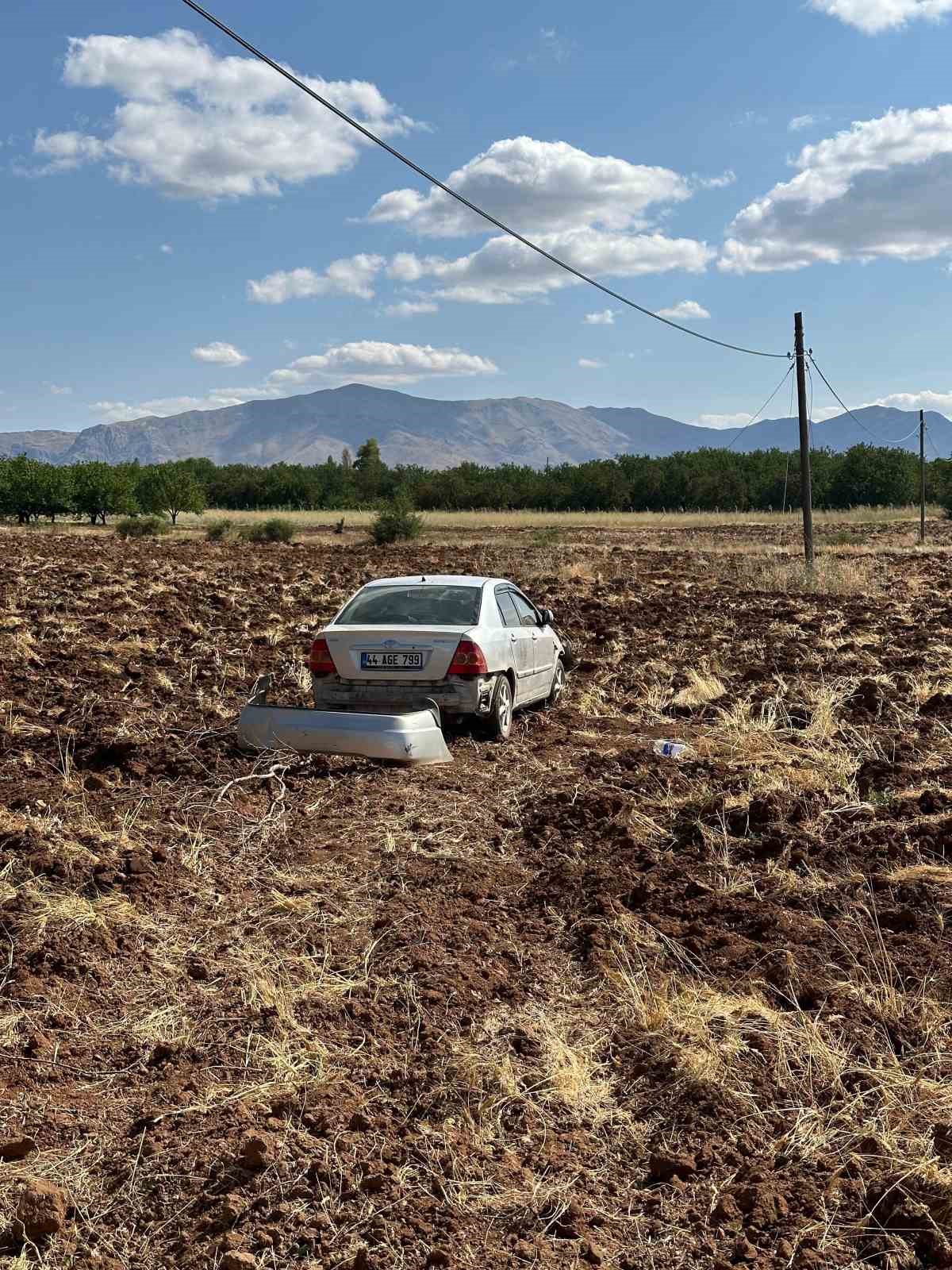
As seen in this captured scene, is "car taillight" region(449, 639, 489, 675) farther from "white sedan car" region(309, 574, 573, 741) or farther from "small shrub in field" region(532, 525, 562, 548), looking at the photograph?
"small shrub in field" region(532, 525, 562, 548)

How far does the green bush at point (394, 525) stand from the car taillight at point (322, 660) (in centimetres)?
3499

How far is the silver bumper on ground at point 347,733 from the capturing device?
8.87m

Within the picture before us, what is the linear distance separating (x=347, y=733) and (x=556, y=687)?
4.68 m

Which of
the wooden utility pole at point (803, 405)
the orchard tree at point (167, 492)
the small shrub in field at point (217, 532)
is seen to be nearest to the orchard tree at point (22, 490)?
the orchard tree at point (167, 492)

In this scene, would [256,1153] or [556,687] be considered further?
[556,687]

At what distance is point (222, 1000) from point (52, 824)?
266 centimetres

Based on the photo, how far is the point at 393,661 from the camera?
10.0m

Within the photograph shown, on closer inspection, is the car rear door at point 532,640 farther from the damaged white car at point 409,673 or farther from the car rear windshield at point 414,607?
the car rear windshield at point 414,607

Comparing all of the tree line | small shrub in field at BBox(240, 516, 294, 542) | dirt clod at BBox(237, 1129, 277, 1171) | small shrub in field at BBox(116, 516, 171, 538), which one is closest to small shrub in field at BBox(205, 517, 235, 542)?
small shrub in field at BBox(240, 516, 294, 542)

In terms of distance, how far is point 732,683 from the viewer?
13.9 m

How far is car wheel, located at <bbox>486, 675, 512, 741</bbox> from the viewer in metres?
10.5

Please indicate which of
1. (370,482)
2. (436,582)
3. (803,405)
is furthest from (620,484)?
(436,582)

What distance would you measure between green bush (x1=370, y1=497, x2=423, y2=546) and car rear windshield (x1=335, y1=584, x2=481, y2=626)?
34.3 metres

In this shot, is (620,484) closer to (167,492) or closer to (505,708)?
(167,492)
